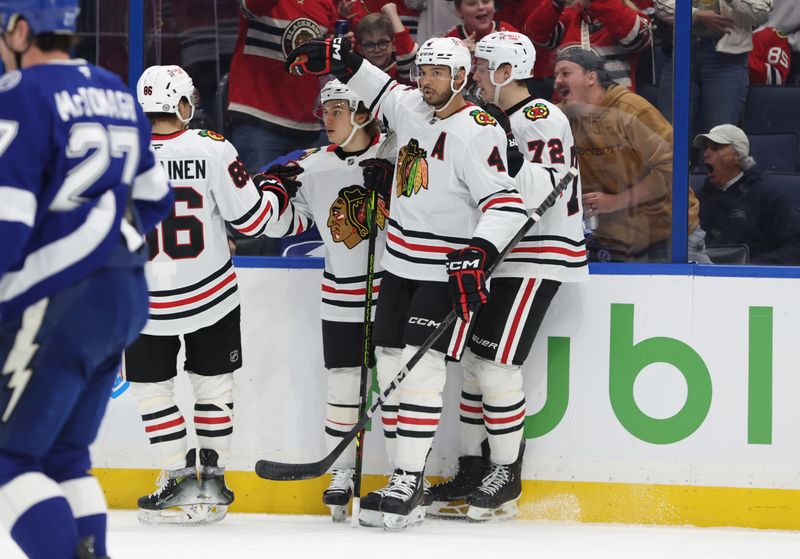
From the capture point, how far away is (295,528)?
3.77m

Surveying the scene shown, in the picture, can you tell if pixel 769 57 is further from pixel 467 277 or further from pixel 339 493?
pixel 339 493

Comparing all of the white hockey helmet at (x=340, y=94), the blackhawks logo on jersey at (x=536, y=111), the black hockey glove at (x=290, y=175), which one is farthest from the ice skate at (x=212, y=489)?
the blackhawks logo on jersey at (x=536, y=111)

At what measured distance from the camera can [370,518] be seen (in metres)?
3.74

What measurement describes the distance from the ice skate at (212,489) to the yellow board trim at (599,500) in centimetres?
23

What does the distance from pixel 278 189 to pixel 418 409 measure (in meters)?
0.80

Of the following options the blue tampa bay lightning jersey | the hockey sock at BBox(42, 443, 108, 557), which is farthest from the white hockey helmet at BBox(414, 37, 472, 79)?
the hockey sock at BBox(42, 443, 108, 557)

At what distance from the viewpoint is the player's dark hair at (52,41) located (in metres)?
2.23

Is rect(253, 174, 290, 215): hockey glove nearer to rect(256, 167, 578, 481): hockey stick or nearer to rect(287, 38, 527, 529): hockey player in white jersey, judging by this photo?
rect(287, 38, 527, 529): hockey player in white jersey

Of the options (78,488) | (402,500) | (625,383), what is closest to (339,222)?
(402,500)

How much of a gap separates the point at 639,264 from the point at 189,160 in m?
1.40

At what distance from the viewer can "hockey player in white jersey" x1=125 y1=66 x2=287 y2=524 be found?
3.70m

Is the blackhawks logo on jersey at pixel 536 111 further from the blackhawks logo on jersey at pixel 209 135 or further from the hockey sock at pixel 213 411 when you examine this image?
the hockey sock at pixel 213 411

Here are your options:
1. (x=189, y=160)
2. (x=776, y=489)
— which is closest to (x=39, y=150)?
(x=189, y=160)

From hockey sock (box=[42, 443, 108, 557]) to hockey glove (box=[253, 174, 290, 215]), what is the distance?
162 centimetres
